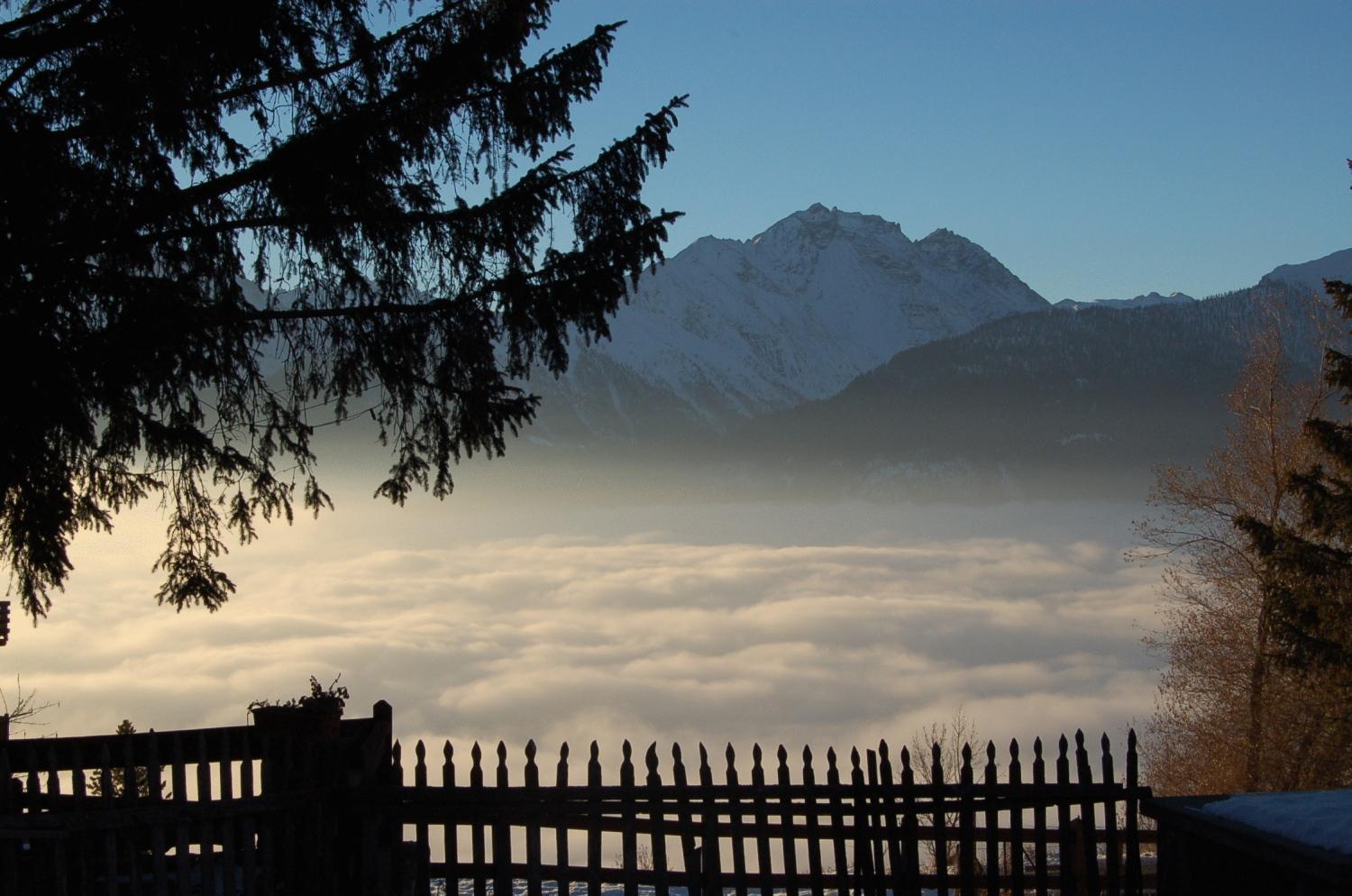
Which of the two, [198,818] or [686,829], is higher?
[198,818]

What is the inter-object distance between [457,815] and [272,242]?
13.1ft

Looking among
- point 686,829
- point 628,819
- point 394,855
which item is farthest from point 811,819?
point 394,855

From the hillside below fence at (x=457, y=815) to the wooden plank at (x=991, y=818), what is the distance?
0.01 metres

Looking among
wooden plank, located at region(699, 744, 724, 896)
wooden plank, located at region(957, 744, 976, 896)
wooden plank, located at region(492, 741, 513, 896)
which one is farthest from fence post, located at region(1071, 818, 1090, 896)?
wooden plank, located at region(492, 741, 513, 896)

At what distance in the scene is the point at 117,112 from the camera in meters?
7.31

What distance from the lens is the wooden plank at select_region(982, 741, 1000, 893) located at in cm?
771

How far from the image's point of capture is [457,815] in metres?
7.59

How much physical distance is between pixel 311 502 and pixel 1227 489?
24014mm

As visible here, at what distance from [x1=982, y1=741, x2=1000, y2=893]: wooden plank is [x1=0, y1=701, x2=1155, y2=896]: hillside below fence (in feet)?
0.04

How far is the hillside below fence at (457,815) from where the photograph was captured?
7.14 meters

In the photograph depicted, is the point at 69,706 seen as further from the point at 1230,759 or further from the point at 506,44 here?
the point at 506,44

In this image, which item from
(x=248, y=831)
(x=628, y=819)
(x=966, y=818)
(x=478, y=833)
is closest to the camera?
(x=248, y=831)

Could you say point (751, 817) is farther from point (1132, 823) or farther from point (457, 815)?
point (1132, 823)

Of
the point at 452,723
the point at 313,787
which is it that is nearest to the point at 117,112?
the point at 313,787
